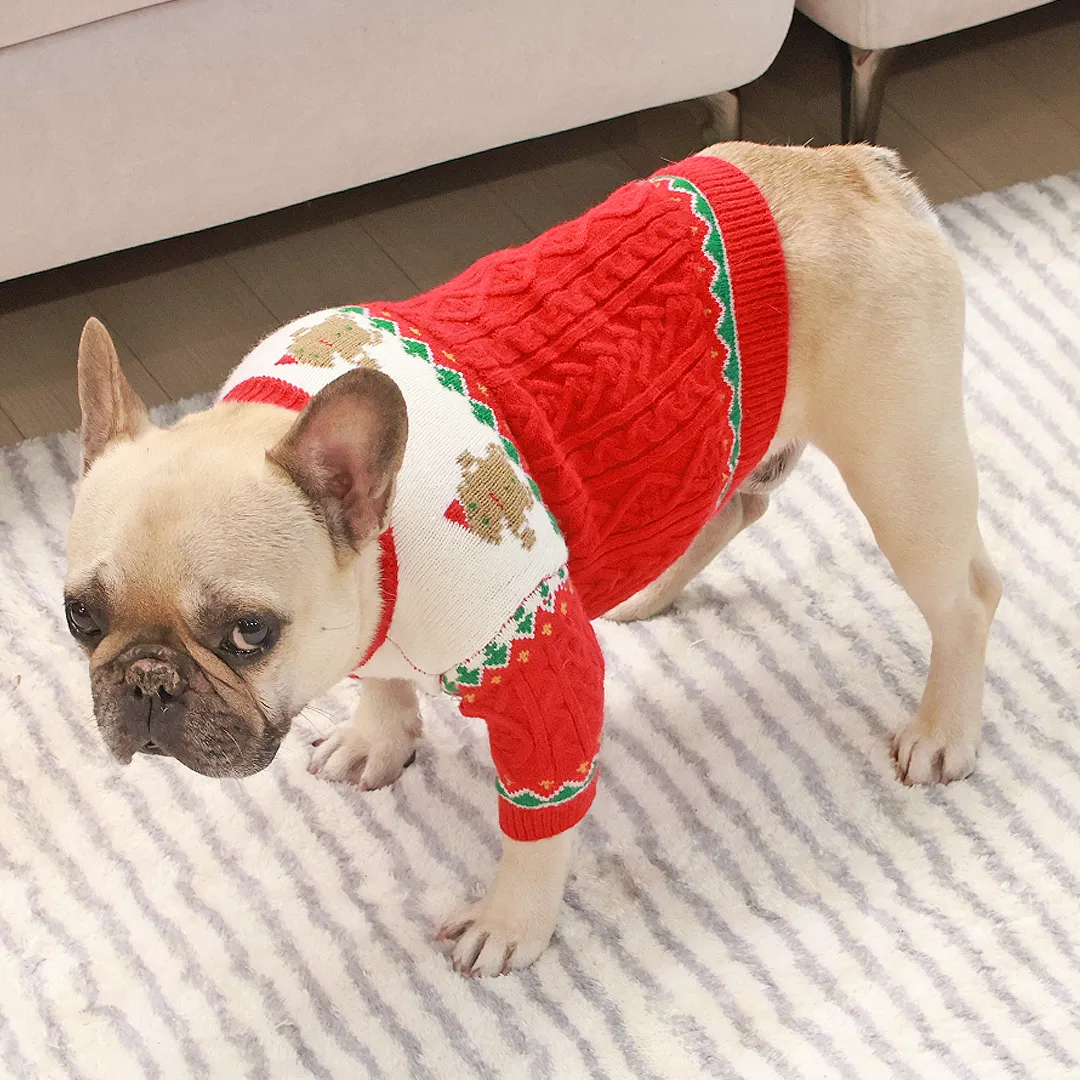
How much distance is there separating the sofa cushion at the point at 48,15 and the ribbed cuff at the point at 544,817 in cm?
108

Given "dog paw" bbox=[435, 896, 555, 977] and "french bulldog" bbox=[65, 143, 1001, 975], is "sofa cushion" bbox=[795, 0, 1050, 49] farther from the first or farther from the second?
"dog paw" bbox=[435, 896, 555, 977]

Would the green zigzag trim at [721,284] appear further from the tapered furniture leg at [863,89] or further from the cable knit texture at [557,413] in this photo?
the tapered furniture leg at [863,89]

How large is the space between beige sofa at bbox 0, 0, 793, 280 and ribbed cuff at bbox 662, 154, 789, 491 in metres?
0.71

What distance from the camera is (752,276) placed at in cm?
130

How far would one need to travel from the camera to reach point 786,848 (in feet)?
5.12

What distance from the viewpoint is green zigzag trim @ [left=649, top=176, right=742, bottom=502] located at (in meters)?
1.29

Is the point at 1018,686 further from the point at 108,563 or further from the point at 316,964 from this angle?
the point at 108,563

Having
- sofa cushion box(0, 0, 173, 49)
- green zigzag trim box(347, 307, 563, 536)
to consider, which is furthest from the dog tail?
sofa cushion box(0, 0, 173, 49)

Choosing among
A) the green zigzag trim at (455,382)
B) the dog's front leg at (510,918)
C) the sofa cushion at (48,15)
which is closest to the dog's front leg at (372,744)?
the dog's front leg at (510,918)

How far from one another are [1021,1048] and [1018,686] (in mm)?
446

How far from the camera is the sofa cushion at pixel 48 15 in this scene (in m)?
1.72

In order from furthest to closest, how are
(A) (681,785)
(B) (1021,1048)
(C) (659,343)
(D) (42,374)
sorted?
1. (D) (42,374)
2. (A) (681,785)
3. (B) (1021,1048)
4. (C) (659,343)

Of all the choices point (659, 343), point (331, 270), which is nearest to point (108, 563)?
point (659, 343)

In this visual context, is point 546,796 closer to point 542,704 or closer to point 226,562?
point 542,704
